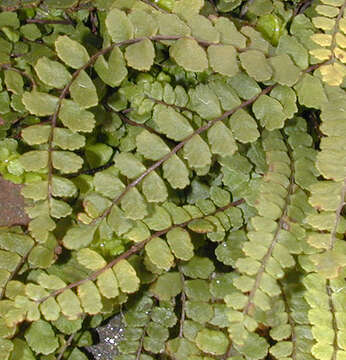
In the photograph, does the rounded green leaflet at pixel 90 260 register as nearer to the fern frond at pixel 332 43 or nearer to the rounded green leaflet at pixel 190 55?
the rounded green leaflet at pixel 190 55

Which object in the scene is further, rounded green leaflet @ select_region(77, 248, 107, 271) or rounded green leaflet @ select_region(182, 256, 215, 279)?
rounded green leaflet @ select_region(182, 256, 215, 279)

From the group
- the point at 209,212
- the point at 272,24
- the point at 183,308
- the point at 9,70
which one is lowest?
the point at 183,308

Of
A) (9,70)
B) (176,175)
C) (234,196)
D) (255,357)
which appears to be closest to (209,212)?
(234,196)

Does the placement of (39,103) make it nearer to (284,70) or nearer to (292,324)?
(284,70)

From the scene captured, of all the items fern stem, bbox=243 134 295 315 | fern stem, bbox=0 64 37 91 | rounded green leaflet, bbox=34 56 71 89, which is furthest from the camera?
fern stem, bbox=0 64 37 91

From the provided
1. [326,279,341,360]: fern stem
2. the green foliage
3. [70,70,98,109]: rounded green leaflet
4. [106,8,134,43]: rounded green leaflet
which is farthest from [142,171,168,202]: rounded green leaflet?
[326,279,341,360]: fern stem

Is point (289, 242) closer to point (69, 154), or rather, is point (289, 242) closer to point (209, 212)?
point (209, 212)

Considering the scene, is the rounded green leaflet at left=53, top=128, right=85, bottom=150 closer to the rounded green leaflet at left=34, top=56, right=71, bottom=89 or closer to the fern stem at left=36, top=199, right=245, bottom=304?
the rounded green leaflet at left=34, top=56, right=71, bottom=89

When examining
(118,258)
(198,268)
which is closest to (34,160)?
(118,258)
